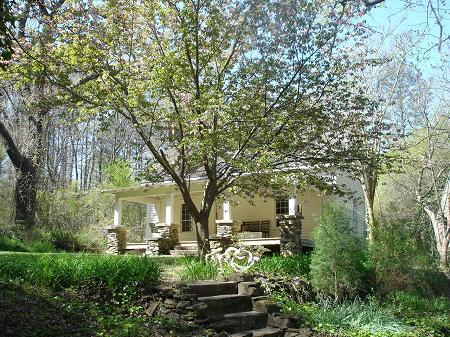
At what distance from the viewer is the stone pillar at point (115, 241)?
18.6 m

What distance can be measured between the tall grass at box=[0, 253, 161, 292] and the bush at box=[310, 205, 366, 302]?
3079 mm

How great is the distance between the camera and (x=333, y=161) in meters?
10.4

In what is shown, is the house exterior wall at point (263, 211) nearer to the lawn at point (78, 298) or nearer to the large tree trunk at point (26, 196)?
the large tree trunk at point (26, 196)

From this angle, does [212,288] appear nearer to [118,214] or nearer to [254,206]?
[254,206]

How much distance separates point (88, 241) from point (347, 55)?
1369 centimetres

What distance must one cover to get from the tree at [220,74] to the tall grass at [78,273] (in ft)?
9.13

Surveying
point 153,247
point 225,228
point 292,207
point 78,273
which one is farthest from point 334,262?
point 153,247

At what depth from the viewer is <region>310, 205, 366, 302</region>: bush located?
27.8 feet

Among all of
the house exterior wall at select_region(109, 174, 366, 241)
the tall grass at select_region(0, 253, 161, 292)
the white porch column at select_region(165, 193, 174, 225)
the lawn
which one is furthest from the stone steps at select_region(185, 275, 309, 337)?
the white porch column at select_region(165, 193, 174, 225)

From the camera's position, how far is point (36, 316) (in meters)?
5.36

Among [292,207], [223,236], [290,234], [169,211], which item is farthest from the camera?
[169,211]

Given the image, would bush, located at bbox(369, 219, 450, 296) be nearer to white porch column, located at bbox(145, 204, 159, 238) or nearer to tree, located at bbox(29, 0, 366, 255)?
tree, located at bbox(29, 0, 366, 255)

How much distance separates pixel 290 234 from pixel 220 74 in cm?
561

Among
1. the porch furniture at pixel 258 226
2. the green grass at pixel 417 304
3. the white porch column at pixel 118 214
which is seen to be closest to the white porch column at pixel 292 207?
the porch furniture at pixel 258 226
